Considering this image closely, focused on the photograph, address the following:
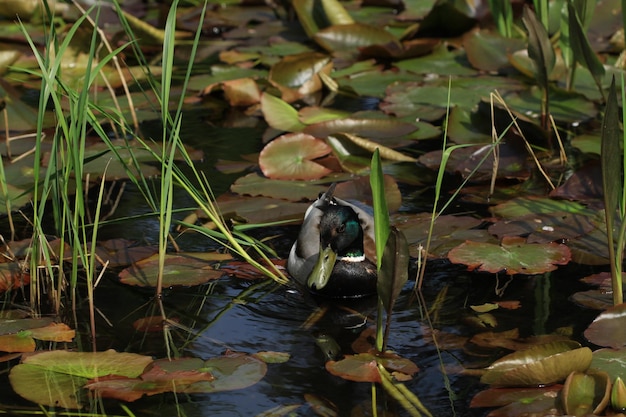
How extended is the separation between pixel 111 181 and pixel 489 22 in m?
3.42

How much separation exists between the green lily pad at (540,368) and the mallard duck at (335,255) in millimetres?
1045

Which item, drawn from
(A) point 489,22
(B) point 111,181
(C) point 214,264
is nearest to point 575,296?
(C) point 214,264

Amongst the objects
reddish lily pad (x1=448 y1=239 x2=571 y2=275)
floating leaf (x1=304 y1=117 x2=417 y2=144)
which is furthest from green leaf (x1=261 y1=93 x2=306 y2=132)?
reddish lily pad (x1=448 y1=239 x2=571 y2=275)

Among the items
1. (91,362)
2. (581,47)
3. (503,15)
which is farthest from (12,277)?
(503,15)

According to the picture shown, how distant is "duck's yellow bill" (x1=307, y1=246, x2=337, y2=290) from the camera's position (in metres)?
3.90

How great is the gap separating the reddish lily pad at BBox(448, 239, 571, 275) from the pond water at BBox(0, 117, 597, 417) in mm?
53

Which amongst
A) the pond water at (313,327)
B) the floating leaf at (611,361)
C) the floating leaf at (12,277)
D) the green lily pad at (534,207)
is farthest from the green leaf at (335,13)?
the floating leaf at (611,361)

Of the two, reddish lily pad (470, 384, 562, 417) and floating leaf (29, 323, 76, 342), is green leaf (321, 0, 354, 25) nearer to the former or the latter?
floating leaf (29, 323, 76, 342)

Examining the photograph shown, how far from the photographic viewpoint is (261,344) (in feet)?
11.3

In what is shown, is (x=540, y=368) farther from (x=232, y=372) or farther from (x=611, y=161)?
(x=232, y=372)

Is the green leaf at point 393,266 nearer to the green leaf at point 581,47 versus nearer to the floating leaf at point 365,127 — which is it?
the green leaf at point 581,47

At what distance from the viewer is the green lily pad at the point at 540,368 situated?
2.96m

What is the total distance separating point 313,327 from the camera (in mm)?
3654

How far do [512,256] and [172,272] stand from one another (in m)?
1.40
